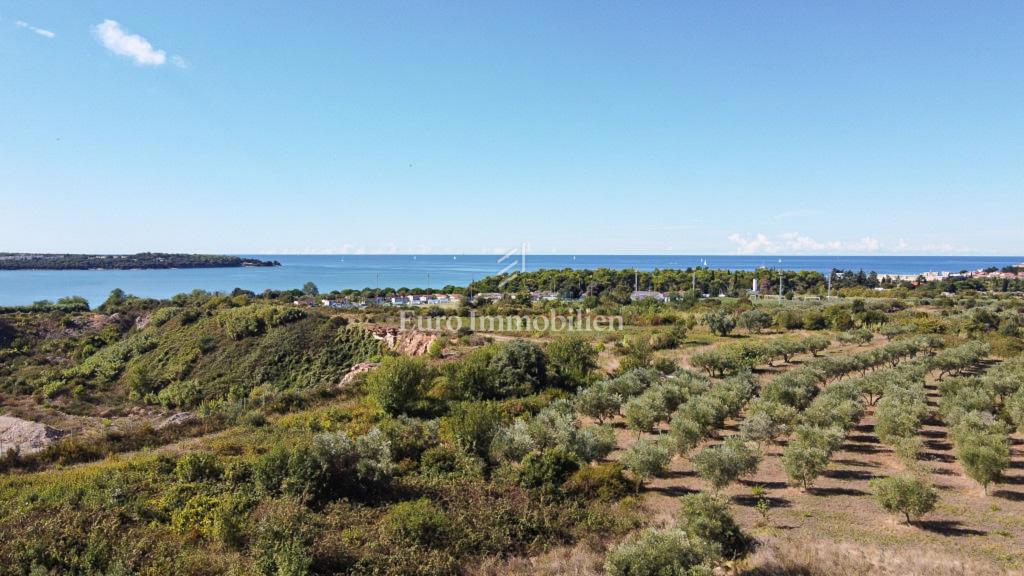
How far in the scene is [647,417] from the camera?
58.4 ft

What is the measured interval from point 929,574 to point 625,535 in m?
5.70

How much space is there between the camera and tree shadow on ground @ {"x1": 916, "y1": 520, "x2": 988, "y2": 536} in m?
11.0

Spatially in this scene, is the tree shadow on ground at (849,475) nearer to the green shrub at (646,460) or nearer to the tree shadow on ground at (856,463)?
the tree shadow on ground at (856,463)

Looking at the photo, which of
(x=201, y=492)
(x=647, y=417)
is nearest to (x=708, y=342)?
(x=647, y=417)

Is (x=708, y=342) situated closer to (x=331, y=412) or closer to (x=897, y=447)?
(x=897, y=447)

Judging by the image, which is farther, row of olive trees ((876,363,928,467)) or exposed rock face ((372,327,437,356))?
exposed rock face ((372,327,437,356))

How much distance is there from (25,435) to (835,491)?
2900 centimetres

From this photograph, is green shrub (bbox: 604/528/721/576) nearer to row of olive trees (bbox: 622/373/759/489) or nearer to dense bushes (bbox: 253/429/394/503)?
row of olive trees (bbox: 622/373/759/489)

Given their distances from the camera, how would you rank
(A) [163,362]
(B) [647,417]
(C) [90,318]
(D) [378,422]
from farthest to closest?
1. (C) [90,318]
2. (A) [163,362]
3. (D) [378,422]
4. (B) [647,417]

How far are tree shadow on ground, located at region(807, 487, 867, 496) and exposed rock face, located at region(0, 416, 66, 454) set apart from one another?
85.5 ft

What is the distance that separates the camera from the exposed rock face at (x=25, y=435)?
59.9 feet

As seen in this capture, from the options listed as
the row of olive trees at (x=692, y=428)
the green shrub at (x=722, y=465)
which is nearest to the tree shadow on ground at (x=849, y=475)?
the row of olive trees at (x=692, y=428)

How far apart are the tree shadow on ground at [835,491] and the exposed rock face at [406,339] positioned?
29.6 meters

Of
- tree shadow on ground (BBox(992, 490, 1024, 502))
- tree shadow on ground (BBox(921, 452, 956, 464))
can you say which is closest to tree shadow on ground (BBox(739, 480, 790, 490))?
tree shadow on ground (BBox(992, 490, 1024, 502))
